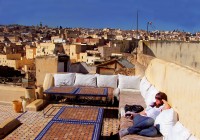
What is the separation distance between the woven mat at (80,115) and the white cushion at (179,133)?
1530mm

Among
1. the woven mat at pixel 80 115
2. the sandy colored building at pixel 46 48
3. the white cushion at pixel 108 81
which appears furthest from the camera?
the sandy colored building at pixel 46 48

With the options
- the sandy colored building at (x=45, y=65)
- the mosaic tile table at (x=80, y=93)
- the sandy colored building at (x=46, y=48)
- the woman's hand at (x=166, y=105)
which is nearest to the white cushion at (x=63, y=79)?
the mosaic tile table at (x=80, y=93)

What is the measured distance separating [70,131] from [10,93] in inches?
214

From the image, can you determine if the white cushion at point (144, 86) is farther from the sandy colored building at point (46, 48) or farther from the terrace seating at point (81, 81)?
the sandy colored building at point (46, 48)

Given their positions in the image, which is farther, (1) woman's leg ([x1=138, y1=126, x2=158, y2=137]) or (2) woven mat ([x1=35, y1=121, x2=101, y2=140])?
(1) woman's leg ([x1=138, y1=126, x2=158, y2=137])

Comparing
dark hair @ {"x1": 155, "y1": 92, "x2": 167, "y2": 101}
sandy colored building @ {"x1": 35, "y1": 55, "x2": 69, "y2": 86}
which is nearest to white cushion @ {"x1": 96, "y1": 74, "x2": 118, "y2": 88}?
sandy colored building @ {"x1": 35, "y1": 55, "x2": 69, "y2": 86}

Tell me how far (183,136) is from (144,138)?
845mm

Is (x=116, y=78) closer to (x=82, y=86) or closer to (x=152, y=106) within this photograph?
(x=82, y=86)

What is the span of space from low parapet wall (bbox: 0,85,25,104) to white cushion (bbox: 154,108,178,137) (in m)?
5.82

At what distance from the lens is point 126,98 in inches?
322

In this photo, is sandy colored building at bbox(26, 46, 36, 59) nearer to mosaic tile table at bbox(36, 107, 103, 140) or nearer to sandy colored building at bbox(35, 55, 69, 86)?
sandy colored building at bbox(35, 55, 69, 86)

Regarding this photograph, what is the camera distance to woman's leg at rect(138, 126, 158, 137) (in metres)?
5.02

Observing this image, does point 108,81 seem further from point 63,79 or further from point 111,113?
point 63,79

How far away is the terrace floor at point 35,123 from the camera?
6.60 meters
